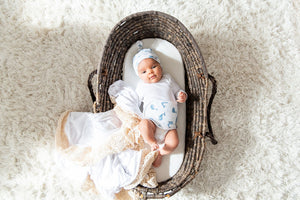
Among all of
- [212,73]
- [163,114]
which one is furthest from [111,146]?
[212,73]

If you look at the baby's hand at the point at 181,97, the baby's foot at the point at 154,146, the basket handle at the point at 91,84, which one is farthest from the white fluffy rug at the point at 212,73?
the baby's foot at the point at 154,146

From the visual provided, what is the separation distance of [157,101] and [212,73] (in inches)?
15.0

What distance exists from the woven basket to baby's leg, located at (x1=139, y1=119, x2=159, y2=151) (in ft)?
0.62

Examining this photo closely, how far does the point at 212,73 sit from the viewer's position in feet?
4.75

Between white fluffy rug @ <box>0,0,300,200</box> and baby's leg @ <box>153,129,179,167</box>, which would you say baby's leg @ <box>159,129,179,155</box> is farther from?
white fluffy rug @ <box>0,0,300,200</box>

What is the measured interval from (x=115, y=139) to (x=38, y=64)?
61 cm

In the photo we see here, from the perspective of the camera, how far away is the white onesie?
125 cm

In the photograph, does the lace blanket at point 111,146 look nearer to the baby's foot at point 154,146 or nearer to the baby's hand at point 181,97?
the baby's foot at point 154,146

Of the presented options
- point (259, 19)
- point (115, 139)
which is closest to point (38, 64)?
point (115, 139)

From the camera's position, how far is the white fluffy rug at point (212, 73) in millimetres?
1378

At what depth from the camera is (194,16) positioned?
147 cm

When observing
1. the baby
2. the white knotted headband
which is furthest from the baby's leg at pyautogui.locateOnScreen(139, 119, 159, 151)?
the white knotted headband

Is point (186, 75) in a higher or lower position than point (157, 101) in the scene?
higher

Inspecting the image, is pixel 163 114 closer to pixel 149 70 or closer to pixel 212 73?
pixel 149 70
